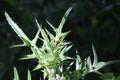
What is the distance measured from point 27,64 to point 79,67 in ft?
3.41

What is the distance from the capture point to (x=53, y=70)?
2.40 ft

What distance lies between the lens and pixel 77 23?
292cm

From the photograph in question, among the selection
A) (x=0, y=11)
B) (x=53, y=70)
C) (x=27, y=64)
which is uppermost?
(x=0, y=11)

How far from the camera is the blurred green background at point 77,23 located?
212 centimetres

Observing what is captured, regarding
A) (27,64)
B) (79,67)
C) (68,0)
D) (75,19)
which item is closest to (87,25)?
(75,19)

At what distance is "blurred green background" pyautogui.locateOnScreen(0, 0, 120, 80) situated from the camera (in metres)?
2.12

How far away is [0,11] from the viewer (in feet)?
7.25

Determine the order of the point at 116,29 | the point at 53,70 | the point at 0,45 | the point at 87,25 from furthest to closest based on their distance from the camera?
1. the point at 87,25
2. the point at 116,29
3. the point at 0,45
4. the point at 53,70

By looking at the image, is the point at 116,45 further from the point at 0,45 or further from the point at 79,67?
the point at 79,67

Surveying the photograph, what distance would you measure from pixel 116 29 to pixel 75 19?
31 centimetres

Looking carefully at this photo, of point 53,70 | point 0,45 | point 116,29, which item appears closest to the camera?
point 53,70

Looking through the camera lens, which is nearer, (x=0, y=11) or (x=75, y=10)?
(x=0, y=11)

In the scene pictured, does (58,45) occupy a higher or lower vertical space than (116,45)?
lower

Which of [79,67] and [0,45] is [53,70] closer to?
[79,67]
